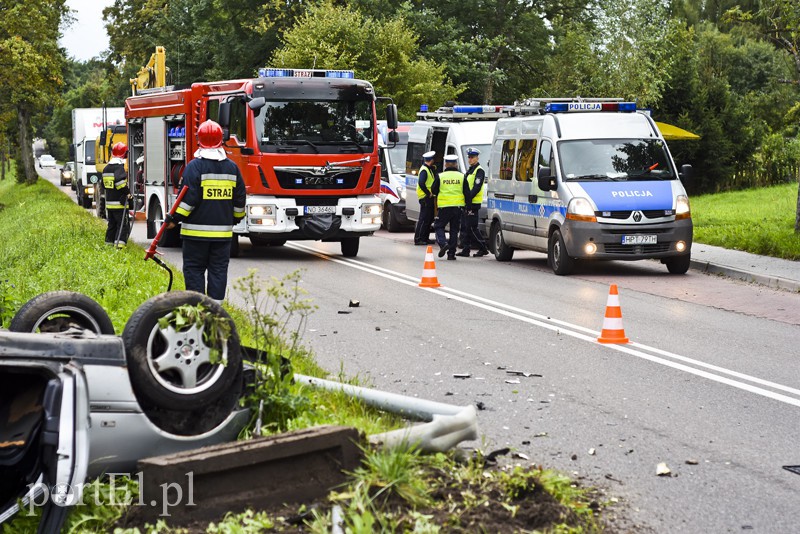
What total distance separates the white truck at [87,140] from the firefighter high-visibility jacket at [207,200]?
30.0 meters

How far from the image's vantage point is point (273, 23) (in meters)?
51.5

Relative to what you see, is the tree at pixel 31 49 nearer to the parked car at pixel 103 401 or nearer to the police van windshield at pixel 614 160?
the police van windshield at pixel 614 160

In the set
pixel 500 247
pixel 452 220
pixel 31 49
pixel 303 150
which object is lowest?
pixel 500 247

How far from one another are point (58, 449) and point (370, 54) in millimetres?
36236

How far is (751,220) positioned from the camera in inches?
1014

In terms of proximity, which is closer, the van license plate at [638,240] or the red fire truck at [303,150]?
the van license plate at [638,240]

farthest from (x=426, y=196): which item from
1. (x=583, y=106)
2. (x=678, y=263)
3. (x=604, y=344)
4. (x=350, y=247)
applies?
(x=604, y=344)

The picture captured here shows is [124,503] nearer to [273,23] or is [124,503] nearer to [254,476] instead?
[254,476]

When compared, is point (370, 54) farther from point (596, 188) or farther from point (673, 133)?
point (596, 188)

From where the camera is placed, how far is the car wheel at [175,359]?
5.79 m

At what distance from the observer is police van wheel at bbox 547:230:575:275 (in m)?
17.8

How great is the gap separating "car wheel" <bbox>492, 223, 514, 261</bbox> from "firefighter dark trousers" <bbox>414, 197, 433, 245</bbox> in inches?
84.8

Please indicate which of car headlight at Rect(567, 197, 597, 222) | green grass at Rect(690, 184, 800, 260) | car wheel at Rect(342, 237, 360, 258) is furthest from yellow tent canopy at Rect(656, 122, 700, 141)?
car headlight at Rect(567, 197, 597, 222)

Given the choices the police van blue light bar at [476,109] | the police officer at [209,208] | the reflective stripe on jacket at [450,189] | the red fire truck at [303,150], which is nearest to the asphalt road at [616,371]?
the police officer at [209,208]
